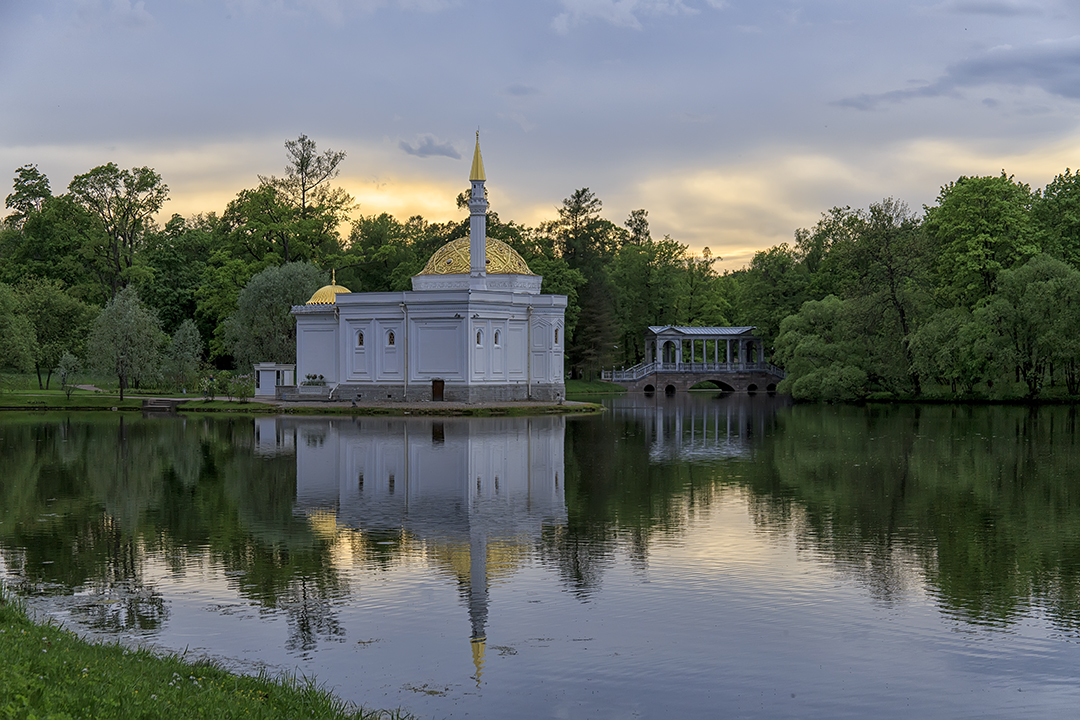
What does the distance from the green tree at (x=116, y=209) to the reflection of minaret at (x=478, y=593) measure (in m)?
67.7

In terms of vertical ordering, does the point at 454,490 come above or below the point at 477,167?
below

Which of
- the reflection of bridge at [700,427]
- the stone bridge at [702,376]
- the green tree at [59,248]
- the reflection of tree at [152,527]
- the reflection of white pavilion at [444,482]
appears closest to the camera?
the reflection of tree at [152,527]

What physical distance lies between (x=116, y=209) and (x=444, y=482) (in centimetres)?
6273

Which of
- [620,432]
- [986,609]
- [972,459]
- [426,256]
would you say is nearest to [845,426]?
[620,432]

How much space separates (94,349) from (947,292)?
5286 cm

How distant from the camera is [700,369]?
97375 mm

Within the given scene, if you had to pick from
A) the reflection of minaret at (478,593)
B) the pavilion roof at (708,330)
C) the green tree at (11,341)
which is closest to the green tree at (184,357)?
the green tree at (11,341)

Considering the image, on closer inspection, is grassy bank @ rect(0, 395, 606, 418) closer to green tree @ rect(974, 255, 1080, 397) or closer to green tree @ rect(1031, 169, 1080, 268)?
green tree @ rect(974, 255, 1080, 397)

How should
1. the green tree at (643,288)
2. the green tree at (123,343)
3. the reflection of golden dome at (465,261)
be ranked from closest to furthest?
the green tree at (123,343) < the reflection of golden dome at (465,261) < the green tree at (643,288)

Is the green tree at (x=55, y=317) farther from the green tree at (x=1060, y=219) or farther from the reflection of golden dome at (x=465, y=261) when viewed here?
the green tree at (x=1060, y=219)

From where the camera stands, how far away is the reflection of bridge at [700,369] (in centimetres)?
9681

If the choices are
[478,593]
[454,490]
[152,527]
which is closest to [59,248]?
[454,490]

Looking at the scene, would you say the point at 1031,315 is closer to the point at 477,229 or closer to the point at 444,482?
the point at 477,229

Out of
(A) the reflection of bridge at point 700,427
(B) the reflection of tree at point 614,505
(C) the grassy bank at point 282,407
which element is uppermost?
(C) the grassy bank at point 282,407
